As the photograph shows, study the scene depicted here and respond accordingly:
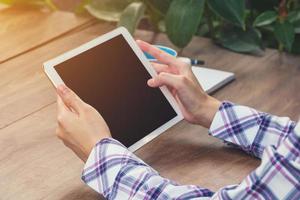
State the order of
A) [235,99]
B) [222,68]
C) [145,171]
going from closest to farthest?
[145,171] → [235,99] → [222,68]

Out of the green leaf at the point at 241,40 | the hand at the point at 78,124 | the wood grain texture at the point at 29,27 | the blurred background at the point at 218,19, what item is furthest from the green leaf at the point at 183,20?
the hand at the point at 78,124

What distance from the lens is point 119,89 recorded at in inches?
45.4

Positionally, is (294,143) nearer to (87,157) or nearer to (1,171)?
(87,157)

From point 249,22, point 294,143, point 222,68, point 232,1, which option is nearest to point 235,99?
point 222,68

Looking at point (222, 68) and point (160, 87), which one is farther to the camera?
point (222, 68)

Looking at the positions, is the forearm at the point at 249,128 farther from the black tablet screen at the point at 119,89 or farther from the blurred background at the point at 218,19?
the blurred background at the point at 218,19

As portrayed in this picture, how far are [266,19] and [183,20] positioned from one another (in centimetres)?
22

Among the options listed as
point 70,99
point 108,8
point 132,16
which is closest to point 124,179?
point 70,99

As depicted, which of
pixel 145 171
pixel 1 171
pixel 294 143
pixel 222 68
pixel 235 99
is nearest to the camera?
pixel 294 143

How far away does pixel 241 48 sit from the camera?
61.6 inches

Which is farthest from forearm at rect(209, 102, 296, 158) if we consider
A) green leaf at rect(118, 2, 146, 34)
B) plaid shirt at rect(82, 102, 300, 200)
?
green leaf at rect(118, 2, 146, 34)

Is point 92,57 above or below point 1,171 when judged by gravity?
above

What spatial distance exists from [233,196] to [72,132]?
0.32m

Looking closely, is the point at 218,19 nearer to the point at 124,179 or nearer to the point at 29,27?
the point at 29,27
